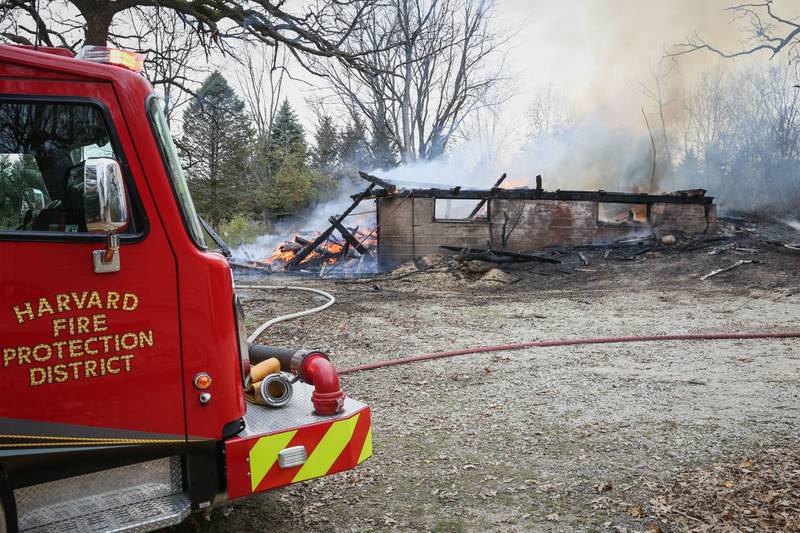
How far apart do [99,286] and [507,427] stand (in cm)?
337

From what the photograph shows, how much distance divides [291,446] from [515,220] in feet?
53.3

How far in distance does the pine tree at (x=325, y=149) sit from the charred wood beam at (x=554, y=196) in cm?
1852

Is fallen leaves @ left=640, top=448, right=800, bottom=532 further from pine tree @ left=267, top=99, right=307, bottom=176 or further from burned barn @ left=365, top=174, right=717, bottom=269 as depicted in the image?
pine tree @ left=267, top=99, right=307, bottom=176

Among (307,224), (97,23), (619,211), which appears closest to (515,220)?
(619,211)

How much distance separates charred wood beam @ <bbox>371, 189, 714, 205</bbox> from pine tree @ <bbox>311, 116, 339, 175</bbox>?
18524 millimetres

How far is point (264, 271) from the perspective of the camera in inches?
711

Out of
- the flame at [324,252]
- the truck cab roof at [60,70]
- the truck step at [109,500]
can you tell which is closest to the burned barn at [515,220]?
the flame at [324,252]

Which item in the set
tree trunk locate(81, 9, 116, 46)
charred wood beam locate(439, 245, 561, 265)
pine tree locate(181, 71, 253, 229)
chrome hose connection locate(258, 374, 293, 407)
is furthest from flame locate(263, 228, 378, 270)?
chrome hose connection locate(258, 374, 293, 407)

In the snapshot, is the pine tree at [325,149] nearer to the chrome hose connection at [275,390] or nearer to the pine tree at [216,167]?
the pine tree at [216,167]

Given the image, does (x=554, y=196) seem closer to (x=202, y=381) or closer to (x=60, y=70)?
(x=202, y=381)

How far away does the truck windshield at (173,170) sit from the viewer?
2559 mm

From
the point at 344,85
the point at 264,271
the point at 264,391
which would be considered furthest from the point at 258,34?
the point at 344,85

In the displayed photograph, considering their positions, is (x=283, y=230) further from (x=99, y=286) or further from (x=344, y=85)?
(x=99, y=286)

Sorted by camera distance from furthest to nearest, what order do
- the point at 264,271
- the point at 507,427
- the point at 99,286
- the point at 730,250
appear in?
1. the point at 264,271
2. the point at 730,250
3. the point at 507,427
4. the point at 99,286
